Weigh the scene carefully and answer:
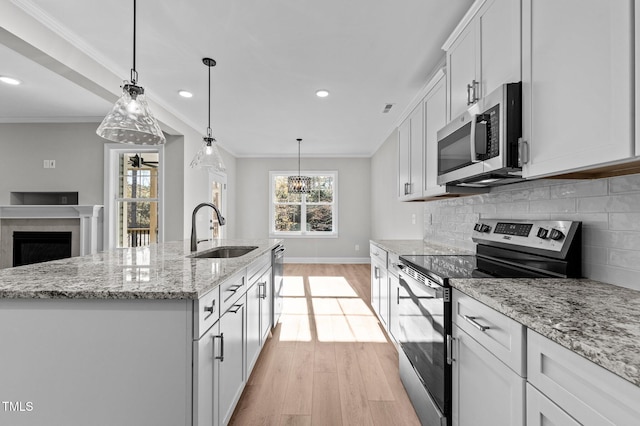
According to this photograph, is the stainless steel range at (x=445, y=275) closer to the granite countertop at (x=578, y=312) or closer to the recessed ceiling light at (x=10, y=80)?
the granite countertop at (x=578, y=312)

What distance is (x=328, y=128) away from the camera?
4.81 meters

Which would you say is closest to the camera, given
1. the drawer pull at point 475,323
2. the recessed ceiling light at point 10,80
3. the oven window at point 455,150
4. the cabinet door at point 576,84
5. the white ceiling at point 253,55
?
the cabinet door at point 576,84

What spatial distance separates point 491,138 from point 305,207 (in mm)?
5750

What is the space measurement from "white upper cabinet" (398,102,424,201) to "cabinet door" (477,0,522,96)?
3.30ft

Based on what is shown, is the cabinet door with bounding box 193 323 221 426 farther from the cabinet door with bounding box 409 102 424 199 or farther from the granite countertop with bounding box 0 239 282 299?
the cabinet door with bounding box 409 102 424 199

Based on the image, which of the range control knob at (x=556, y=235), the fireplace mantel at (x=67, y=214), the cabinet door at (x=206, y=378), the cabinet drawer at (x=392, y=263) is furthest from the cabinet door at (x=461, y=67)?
the fireplace mantel at (x=67, y=214)

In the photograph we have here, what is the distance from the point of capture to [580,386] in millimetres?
682


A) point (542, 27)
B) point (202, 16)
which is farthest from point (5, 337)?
point (542, 27)

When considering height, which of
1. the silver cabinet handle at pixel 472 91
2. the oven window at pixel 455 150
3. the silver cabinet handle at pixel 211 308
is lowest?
the silver cabinet handle at pixel 211 308

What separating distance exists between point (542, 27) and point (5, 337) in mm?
2363

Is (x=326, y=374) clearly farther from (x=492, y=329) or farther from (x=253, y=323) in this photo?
(x=492, y=329)

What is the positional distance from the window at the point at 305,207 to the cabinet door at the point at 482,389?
5.76m

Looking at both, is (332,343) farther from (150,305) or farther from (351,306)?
(150,305)

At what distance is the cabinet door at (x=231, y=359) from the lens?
1.40 metres
